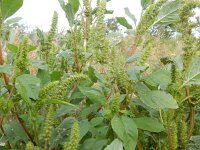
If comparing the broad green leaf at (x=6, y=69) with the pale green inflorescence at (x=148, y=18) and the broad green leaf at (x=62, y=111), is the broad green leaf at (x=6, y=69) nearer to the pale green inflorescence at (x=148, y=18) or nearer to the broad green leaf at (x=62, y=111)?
the broad green leaf at (x=62, y=111)

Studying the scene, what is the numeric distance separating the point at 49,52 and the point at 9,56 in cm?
16

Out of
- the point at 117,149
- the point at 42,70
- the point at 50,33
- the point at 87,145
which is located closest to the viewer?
the point at 117,149

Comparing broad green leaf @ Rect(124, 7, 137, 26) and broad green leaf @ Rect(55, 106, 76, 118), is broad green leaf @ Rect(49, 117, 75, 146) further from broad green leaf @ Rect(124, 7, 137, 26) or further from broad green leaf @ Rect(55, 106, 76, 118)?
broad green leaf @ Rect(124, 7, 137, 26)

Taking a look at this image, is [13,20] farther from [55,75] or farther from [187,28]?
[187,28]

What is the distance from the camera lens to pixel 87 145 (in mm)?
1071

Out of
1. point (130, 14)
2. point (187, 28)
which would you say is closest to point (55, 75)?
point (130, 14)

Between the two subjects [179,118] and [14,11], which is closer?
[14,11]

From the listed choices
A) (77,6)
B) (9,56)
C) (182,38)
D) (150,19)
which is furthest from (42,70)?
(182,38)

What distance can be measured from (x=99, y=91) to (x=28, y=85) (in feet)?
0.72

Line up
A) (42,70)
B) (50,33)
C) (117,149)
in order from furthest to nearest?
1. (50,33)
2. (42,70)
3. (117,149)

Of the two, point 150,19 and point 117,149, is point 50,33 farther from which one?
point 117,149

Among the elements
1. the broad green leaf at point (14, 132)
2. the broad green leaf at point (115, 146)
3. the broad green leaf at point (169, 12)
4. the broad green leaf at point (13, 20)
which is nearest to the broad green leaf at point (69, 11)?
the broad green leaf at point (13, 20)

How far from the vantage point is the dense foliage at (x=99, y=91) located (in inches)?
39.2

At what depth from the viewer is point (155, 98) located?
1054 millimetres
